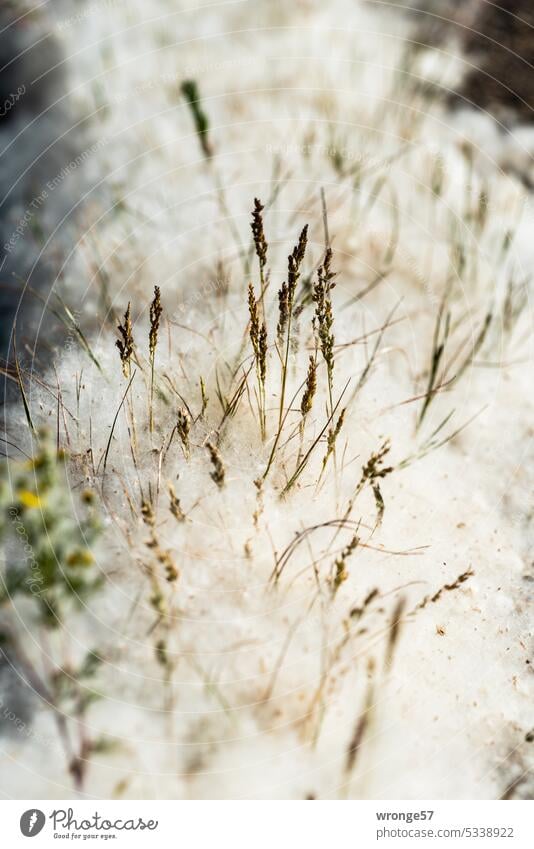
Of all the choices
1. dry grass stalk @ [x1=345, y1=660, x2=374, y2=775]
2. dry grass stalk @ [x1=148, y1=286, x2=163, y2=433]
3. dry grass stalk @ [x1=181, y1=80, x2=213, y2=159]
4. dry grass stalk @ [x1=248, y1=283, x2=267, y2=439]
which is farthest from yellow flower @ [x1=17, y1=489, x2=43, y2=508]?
dry grass stalk @ [x1=181, y1=80, x2=213, y2=159]

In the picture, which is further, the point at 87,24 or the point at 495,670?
the point at 87,24

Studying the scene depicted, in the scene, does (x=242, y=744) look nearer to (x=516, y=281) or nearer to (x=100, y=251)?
(x=100, y=251)

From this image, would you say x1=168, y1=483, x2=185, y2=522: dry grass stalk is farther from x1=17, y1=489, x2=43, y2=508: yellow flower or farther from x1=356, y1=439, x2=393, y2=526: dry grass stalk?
x1=356, y1=439, x2=393, y2=526: dry grass stalk

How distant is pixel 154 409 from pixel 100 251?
846 millimetres

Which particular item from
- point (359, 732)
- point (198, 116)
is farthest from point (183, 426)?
point (198, 116)

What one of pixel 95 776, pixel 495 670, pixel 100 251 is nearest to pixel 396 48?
pixel 100 251

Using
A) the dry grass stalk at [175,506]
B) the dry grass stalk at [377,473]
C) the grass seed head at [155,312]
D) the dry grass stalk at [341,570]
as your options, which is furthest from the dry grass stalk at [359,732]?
the grass seed head at [155,312]

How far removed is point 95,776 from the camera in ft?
6.54
